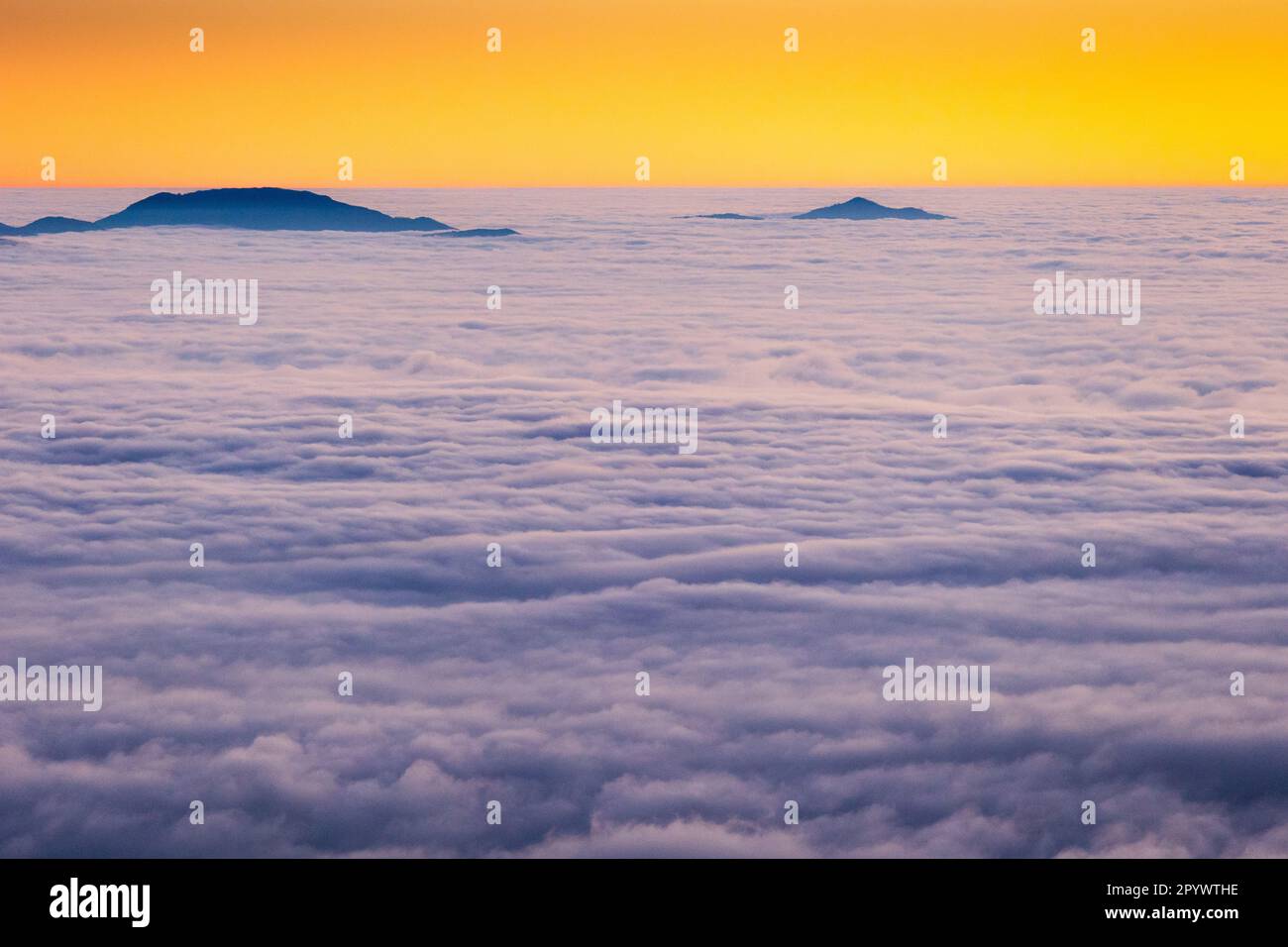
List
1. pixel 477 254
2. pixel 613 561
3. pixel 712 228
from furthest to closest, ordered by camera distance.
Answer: pixel 712 228 < pixel 477 254 < pixel 613 561

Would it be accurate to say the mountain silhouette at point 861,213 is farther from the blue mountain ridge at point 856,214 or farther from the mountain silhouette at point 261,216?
the mountain silhouette at point 261,216

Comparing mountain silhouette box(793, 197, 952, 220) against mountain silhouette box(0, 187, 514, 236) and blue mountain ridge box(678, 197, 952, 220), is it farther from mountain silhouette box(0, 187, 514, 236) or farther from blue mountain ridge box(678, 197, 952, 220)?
mountain silhouette box(0, 187, 514, 236)

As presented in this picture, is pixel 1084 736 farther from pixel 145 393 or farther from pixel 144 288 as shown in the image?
pixel 144 288

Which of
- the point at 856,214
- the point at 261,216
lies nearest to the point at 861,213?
the point at 856,214

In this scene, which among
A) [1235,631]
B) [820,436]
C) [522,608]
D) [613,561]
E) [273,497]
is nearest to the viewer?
[1235,631]

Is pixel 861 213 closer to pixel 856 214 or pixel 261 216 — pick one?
pixel 856 214

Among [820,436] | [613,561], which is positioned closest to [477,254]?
[820,436]

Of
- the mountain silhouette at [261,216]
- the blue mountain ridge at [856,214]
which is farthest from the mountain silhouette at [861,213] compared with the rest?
the mountain silhouette at [261,216]

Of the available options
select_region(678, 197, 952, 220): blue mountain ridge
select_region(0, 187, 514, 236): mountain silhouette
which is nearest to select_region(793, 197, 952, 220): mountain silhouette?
select_region(678, 197, 952, 220): blue mountain ridge
